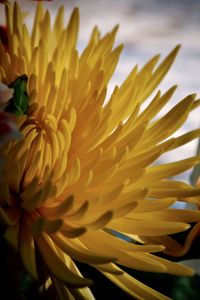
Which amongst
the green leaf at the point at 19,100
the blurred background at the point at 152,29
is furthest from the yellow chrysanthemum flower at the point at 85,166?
the blurred background at the point at 152,29

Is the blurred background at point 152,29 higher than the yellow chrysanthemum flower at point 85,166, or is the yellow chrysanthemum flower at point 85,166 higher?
the blurred background at point 152,29

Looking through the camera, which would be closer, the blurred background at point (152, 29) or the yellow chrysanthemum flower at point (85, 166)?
the yellow chrysanthemum flower at point (85, 166)

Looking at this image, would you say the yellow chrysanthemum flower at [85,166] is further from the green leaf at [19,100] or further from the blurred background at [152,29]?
the blurred background at [152,29]

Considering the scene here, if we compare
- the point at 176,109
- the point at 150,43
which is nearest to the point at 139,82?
the point at 176,109

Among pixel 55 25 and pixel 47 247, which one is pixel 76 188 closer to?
pixel 47 247

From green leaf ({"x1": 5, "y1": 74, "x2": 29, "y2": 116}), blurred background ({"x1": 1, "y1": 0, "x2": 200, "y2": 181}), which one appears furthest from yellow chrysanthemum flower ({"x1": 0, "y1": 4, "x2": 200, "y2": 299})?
blurred background ({"x1": 1, "y1": 0, "x2": 200, "y2": 181})

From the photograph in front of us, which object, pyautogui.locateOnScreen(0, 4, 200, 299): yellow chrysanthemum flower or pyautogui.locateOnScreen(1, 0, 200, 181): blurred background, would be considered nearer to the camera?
pyautogui.locateOnScreen(0, 4, 200, 299): yellow chrysanthemum flower

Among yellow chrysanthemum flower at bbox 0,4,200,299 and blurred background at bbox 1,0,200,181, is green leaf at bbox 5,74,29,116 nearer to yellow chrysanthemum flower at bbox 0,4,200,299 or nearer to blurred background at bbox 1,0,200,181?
yellow chrysanthemum flower at bbox 0,4,200,299

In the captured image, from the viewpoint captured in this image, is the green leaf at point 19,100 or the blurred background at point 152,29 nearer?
the green leaf at point 19,100
